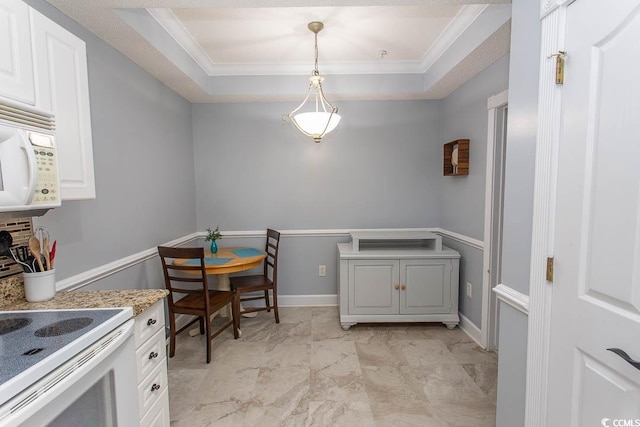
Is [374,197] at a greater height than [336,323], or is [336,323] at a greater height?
[374,197]

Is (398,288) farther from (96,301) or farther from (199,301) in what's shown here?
(96,301)

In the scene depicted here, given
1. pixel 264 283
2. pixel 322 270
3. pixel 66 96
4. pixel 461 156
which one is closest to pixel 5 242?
pixel 66 96

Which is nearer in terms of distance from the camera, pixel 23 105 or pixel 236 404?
pixel 23 105

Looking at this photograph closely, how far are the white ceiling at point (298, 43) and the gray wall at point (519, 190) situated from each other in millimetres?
584

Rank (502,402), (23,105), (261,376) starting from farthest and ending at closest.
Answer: (261,376), (502,402), (23,105)

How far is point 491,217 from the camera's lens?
2.44 m

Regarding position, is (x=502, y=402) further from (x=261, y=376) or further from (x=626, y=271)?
(x=261, y=376)

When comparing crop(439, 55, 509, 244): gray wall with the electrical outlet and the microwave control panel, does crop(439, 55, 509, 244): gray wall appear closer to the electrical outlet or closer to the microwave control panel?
the electrical outlet

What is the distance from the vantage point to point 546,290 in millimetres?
1160

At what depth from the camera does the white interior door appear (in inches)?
34.5

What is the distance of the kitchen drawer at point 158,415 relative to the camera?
1382 mm

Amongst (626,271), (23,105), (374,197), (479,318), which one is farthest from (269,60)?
(479,318)

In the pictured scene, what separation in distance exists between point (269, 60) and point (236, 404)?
9.73 feet


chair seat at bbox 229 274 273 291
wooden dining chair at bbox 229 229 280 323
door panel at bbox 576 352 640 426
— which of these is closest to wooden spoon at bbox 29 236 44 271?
wooden dining chair at bbox 229 229 280 323
